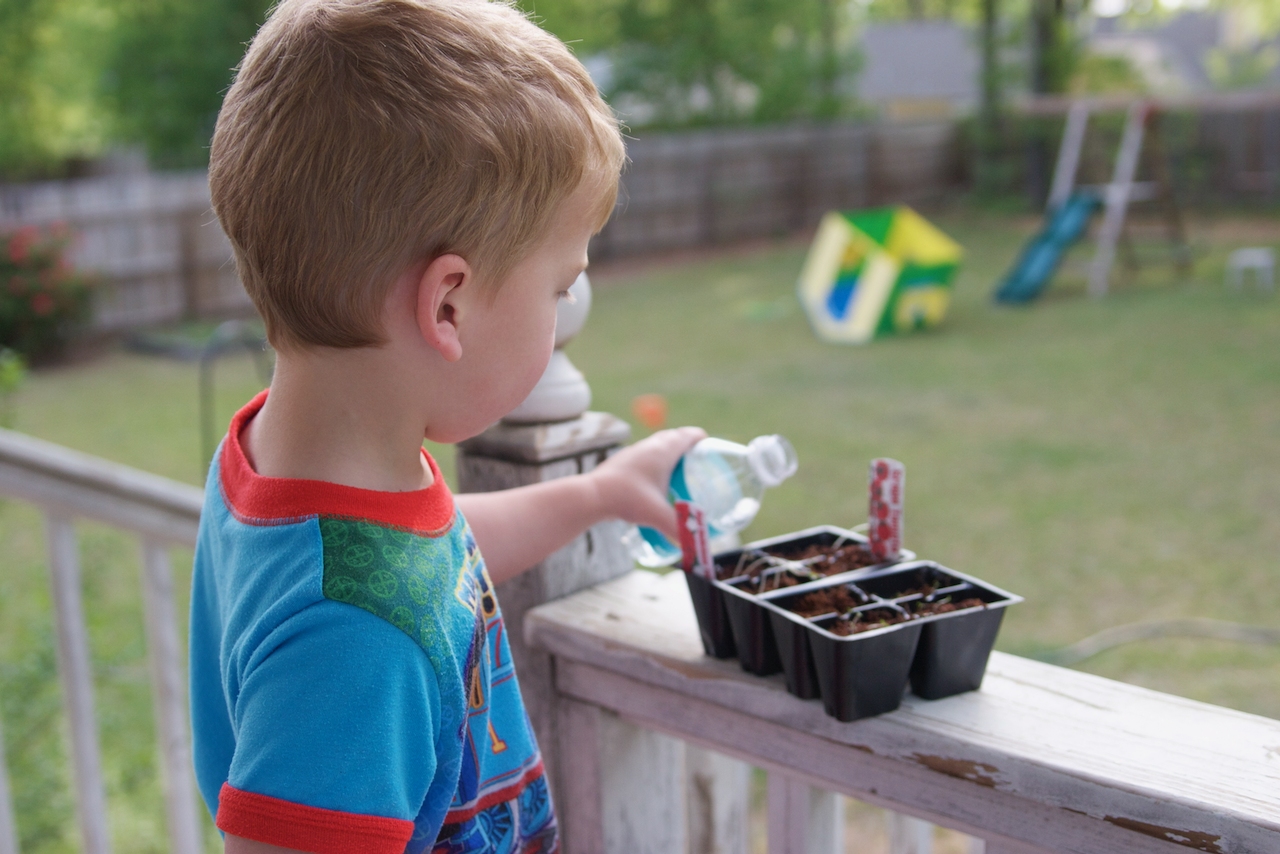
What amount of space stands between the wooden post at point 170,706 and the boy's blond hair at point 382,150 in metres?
1.05

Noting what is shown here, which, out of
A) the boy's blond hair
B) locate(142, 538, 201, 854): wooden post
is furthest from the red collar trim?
locate(142, 538, 201, 854): wooden post

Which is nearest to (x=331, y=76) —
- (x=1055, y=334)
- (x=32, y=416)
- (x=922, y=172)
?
(x=32, y=416)

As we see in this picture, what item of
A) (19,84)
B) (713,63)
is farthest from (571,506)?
(19,84)

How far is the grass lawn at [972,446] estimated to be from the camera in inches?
143

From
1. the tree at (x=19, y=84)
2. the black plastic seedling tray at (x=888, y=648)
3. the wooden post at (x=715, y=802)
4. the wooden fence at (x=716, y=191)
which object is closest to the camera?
the black plastic seedling tray at (x=888, y=648)

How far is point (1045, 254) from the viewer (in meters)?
11.0

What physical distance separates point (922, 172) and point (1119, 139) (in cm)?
304

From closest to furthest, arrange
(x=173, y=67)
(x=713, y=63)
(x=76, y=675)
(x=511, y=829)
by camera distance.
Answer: (x=511, y=829) < (x=76, y=675) < (x=173, y=67) < (x=713, y=63)

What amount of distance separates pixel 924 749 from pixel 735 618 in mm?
205

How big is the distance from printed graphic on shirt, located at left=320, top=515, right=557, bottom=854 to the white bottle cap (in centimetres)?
33

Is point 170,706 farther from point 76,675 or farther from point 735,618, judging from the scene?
point 735,618

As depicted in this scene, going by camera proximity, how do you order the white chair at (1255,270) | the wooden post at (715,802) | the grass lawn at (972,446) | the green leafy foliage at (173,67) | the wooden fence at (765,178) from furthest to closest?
1. the green leafy foliage at (173,67)
2. the wooden fence at (765,178)
3. the white chair at (1255,270)
4. the grass lawn at (972,446)
5. the wooden post at (715,802)

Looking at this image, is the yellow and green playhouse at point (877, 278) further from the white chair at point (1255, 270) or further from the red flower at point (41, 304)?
the red flower at point (41, 304)

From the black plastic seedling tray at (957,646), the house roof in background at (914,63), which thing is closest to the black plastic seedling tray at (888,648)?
the black plastic seedling tray at (957,646)
